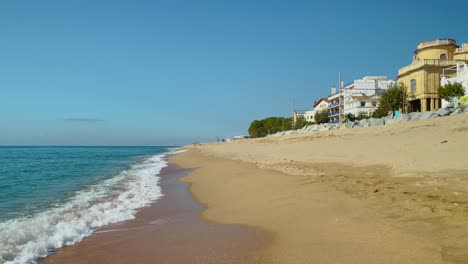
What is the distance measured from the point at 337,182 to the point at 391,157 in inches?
164

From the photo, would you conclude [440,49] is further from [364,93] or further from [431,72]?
[364,93]

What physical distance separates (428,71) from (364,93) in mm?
21838

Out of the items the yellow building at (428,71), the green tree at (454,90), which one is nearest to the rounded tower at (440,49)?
the yellow building at (428,71)

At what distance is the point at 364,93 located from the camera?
61.0m

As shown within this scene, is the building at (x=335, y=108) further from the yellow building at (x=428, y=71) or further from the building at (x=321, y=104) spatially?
the yellow building at (x=428, y=71)

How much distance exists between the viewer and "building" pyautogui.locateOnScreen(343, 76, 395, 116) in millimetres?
56688

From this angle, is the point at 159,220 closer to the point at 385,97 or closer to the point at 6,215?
the point at 6,215

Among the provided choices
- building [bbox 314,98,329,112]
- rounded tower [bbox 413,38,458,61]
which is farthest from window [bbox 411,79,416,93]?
building [bbox 314,98,329,112]

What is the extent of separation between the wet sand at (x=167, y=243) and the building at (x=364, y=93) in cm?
5479

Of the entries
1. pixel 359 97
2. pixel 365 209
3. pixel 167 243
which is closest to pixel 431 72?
pixel 359 97

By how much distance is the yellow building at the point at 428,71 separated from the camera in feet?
128

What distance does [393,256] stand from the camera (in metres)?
3.70

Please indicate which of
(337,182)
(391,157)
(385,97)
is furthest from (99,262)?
(385,97)

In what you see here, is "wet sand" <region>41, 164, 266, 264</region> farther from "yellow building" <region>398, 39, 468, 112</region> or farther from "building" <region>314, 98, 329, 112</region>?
"building" <region>314, 98, 329, 112</region>
